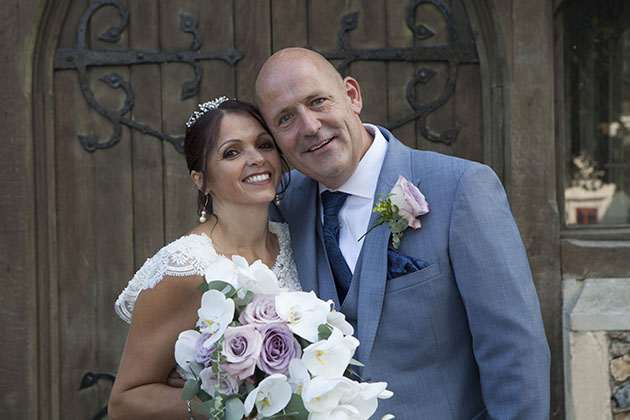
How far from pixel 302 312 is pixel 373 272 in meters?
0.47

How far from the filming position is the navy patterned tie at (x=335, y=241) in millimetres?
1988

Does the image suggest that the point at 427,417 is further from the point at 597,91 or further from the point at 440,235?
the point at 597,91

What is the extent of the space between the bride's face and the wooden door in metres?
1.11

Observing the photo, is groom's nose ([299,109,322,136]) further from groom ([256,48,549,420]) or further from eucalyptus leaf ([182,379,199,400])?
eucalyptus leaf ([182,379,199,400])

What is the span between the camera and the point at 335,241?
6.63 ft

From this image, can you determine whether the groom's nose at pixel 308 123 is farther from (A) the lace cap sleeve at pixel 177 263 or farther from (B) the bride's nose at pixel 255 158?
(A) the lace cap sleeve at pixel 177 263

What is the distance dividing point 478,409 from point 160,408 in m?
0.89

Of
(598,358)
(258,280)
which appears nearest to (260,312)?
(258,280)

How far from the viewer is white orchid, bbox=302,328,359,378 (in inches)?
54.2

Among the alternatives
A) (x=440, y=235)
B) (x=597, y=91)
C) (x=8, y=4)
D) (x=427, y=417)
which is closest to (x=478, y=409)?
(x=427, y=417)

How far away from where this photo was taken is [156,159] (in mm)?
3178

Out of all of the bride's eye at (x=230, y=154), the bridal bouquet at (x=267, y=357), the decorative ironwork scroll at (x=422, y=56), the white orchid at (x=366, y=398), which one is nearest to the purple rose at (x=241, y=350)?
→ the bridal bouquet at (x=267, y=357)

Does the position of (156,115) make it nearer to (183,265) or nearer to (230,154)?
(230,154)

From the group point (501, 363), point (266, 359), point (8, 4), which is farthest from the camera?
point (8, 4)
